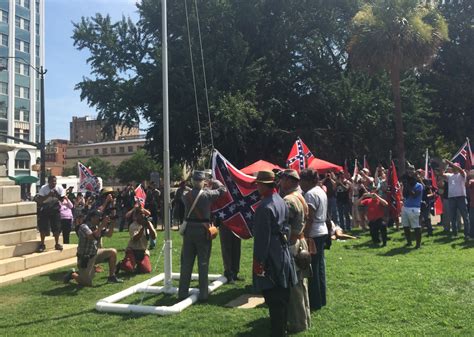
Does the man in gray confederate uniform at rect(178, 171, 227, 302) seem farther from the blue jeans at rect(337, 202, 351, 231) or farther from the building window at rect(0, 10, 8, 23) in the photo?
the building window at rect(0, 10, 8, 23)

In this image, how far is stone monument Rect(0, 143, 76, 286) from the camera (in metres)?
10.3

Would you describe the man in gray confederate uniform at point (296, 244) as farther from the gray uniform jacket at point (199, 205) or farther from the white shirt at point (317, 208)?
the gray uniform jacket at point (199, 205)

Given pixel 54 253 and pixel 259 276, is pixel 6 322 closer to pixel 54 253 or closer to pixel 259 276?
pixel 259 276

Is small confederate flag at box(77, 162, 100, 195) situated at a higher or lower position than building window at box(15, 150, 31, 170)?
lower

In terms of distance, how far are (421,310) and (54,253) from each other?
834 cm

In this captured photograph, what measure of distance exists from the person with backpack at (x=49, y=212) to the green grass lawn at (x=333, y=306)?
1.77m

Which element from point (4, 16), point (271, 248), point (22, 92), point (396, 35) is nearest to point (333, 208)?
point (396, 35)

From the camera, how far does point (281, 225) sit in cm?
545

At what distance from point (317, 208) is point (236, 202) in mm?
2015

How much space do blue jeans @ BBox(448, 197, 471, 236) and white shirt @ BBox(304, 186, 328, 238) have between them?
7.13 m

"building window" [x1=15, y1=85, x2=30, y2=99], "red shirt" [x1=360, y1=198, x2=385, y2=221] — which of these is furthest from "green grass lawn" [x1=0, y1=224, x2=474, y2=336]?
"building window" [x1=15, y1=85, x2=30, y2=99]

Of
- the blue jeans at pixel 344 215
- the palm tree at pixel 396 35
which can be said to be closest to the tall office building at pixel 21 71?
the palm tree at pixel 396 35

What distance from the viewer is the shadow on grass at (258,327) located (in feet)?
19.5

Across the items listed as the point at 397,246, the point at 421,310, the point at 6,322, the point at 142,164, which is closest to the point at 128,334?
the point at 6,322
